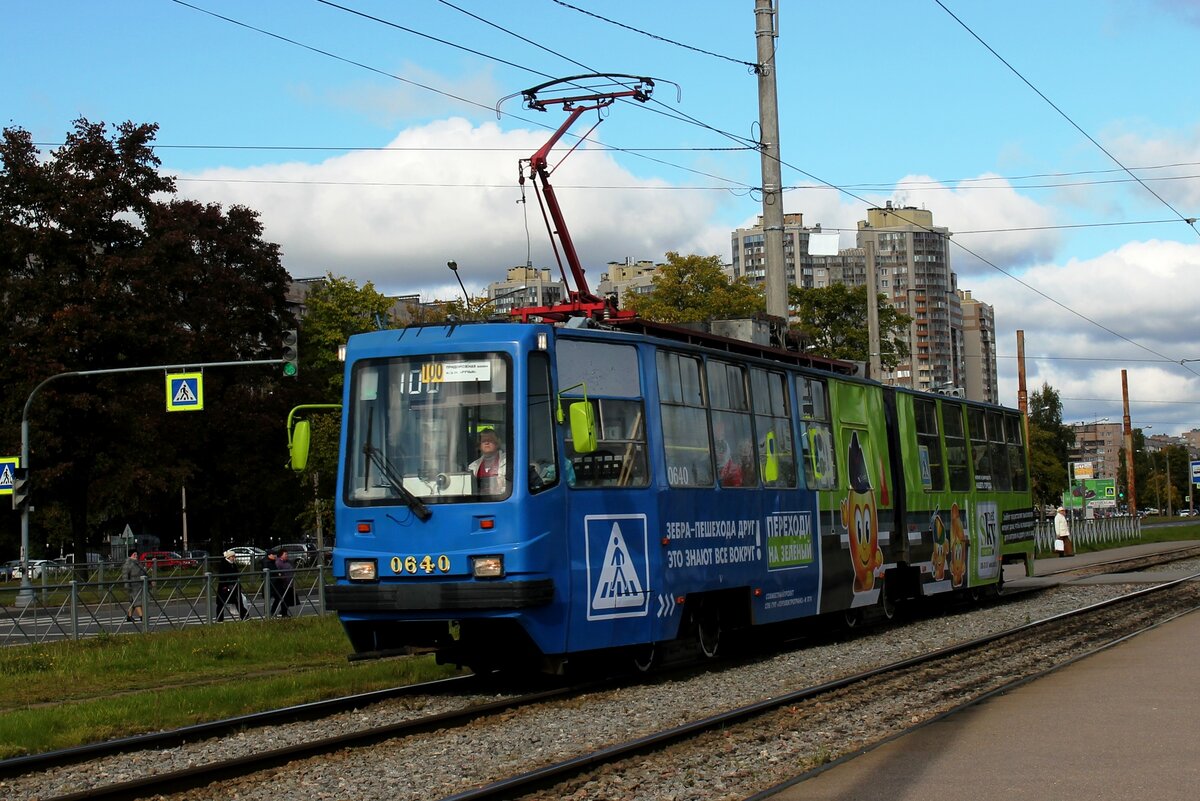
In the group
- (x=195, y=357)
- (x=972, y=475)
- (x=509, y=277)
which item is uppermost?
(x=509, y=277)

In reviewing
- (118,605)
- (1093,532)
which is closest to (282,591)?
(118,605)

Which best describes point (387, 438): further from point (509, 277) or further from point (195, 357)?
point (509, 277)

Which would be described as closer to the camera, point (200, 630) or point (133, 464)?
point (200, 630)

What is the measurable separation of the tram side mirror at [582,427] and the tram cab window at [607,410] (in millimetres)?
515

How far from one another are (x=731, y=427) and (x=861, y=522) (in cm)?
408

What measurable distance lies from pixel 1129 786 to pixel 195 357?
44.9 metres

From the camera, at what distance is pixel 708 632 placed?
51.1ft

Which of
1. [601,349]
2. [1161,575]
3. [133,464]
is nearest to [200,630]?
[601,349]

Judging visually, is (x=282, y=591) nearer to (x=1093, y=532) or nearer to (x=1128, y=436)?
(x=1093, y=532)

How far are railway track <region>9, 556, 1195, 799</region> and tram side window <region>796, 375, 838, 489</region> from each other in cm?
359

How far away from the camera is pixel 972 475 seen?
78.3 ft

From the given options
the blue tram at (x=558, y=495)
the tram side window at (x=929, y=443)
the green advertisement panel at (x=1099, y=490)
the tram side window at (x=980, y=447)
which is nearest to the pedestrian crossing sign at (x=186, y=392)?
the tram side window at (x=980, y=447)

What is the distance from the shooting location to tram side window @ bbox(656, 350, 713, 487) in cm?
1443

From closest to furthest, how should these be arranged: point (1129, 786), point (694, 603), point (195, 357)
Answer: point (1129, 786) < point (694, 603) < point (195, 357)
